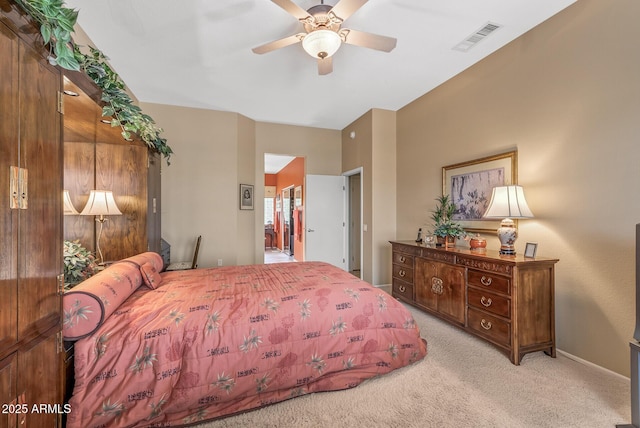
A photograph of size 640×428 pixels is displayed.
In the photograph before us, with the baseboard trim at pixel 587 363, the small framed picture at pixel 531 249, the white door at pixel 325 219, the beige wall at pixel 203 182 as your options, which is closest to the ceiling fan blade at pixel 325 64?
the small framed picture at pixel 531 249

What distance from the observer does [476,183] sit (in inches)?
122

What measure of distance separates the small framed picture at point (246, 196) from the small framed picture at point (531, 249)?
392 cm

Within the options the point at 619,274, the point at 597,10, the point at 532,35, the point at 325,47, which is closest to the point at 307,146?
the point at 325,47

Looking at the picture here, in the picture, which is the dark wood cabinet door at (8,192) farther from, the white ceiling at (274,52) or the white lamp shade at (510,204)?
the white lamp shade at (510,204)

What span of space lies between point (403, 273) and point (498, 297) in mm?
1340

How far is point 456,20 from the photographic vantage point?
94.7 inches

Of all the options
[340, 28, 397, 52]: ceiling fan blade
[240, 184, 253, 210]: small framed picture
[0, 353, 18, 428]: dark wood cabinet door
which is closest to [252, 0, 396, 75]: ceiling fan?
[340, 28, 397, 52]: ceiling fan blade

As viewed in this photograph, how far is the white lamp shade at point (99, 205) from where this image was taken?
8.08ft

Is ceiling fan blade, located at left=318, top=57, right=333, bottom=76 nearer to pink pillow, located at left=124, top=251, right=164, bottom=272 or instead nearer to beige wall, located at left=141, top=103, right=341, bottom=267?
pink pillow, located at left=124, top=251, right=164, bottom=272

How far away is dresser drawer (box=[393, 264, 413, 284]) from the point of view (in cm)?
346

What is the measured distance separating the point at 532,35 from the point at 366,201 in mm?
2817

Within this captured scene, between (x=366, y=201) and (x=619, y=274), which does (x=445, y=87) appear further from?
(x=619, y=274)

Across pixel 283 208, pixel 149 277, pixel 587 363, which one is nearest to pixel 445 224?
pixel 587 363

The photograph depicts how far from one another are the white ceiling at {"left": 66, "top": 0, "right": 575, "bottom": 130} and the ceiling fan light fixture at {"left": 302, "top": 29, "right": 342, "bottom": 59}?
13.9 inches
